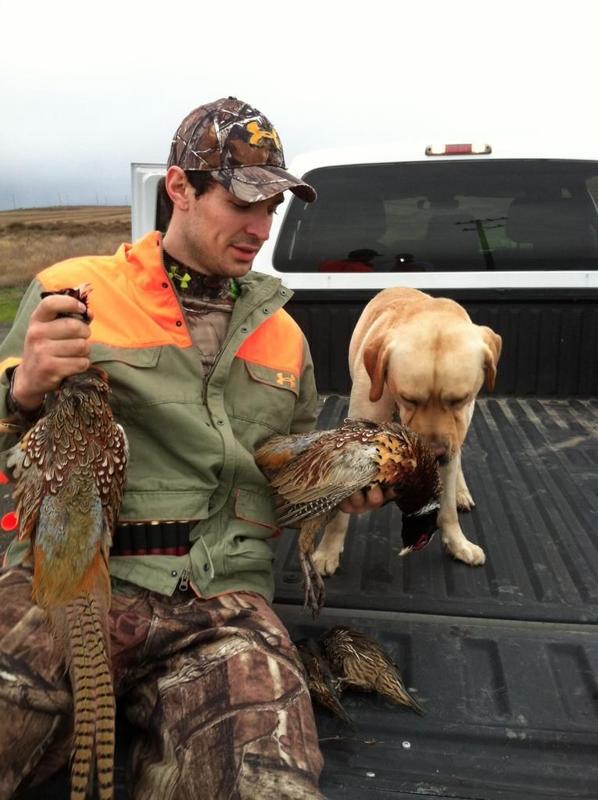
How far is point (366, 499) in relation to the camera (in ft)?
9.53

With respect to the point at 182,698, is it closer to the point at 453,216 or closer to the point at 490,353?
the point at 490,353

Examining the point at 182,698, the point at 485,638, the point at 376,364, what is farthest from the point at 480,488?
the point at 182,698

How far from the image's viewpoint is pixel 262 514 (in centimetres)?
292

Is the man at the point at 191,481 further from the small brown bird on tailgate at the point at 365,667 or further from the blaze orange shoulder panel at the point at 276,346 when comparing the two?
the small brown bird on tailgate at the point at 365,667

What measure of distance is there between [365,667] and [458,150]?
3991 mm

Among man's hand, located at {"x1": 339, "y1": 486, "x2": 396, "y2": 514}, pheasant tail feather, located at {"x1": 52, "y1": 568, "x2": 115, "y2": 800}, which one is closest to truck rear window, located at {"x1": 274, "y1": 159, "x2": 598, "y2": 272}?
man's hand, located at {"x1": 339, "y1": 486, "x2": 396, "y2": 514}

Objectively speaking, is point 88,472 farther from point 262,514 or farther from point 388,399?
point 388,399

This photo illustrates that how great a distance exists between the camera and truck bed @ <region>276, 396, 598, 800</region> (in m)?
2.39

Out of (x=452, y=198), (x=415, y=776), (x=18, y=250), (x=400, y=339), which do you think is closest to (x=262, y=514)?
(x=415, y=776)

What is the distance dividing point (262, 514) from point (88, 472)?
844mm

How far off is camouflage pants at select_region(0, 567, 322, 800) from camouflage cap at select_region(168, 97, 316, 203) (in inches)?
59.0

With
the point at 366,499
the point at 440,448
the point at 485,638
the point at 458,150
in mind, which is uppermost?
the point at 458,150

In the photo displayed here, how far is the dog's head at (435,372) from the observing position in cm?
402

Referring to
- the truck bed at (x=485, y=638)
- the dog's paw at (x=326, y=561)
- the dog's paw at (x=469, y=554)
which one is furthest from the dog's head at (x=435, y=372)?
the dog's paw at (x=326, y=561)
